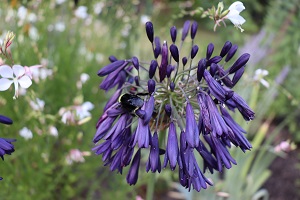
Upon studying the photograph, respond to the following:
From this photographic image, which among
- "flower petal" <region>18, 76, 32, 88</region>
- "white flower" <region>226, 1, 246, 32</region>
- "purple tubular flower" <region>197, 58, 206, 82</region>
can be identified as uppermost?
"white flower" <region>226, 1, 246, 32</region>

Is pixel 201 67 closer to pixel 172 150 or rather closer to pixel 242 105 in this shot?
pixel 242 105

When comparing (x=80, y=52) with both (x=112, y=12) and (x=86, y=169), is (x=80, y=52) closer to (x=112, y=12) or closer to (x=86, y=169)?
(x=112, y=12)

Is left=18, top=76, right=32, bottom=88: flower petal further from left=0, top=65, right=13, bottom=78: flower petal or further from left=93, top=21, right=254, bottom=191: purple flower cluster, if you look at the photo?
left=93, top=21, right=254, bottom=191: purple flower cluster

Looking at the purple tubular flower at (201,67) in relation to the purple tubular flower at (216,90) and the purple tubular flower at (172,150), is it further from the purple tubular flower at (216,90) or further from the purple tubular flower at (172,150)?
the purple tubular flower at (172,150)

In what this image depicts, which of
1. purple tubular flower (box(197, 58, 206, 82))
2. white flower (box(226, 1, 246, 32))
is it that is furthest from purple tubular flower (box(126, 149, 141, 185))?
white flower (box(226, 1, 246, 32))

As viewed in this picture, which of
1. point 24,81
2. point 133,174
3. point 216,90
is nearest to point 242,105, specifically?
point 216,90

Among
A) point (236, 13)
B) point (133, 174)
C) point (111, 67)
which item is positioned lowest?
point (133, 174)
